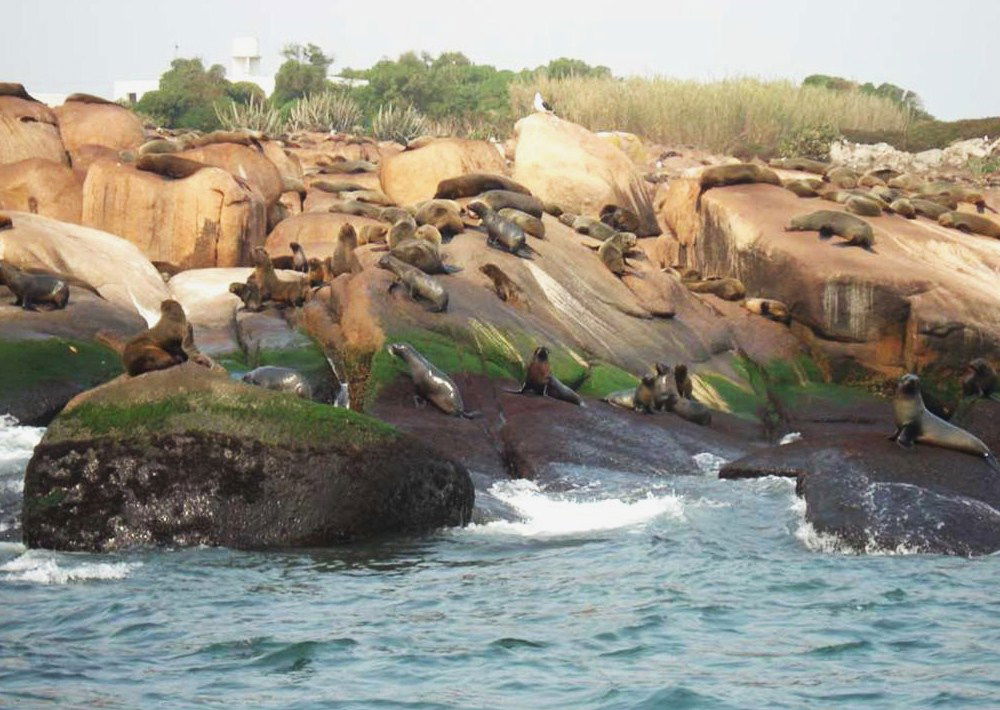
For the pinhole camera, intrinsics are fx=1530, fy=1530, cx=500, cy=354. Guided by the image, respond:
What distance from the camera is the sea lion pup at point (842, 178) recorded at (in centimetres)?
3550

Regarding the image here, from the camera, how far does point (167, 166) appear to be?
90.8ft

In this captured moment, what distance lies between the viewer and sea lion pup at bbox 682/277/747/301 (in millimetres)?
25828

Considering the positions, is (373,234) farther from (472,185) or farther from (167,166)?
(167,166)

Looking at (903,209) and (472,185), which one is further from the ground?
(472,185)

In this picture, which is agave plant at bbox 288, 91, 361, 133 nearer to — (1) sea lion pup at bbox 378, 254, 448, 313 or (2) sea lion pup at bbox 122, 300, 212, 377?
(1) sea lion pup at bbox 378, 254, 448, 313

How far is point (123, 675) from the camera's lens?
9250 millimetres

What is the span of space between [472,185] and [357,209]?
8.49 feet

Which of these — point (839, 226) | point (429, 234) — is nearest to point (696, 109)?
point (839, 226)

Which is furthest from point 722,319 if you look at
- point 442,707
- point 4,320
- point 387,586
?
point 442,707

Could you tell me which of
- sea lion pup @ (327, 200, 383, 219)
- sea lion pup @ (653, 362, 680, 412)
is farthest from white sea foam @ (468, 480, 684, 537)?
sea lion pup @ (327, 200, 383, 219)

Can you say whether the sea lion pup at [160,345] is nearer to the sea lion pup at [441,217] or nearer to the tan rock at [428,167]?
the sea lion pup at [441,217]

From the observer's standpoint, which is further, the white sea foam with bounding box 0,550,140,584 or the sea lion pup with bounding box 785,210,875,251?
the sea lion pup with bounding box 785,210,875,251

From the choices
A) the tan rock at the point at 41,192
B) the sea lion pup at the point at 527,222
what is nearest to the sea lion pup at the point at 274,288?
the sea lion pup at the point at 527,222

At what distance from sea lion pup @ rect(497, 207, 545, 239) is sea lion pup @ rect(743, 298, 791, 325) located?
12.2ft
